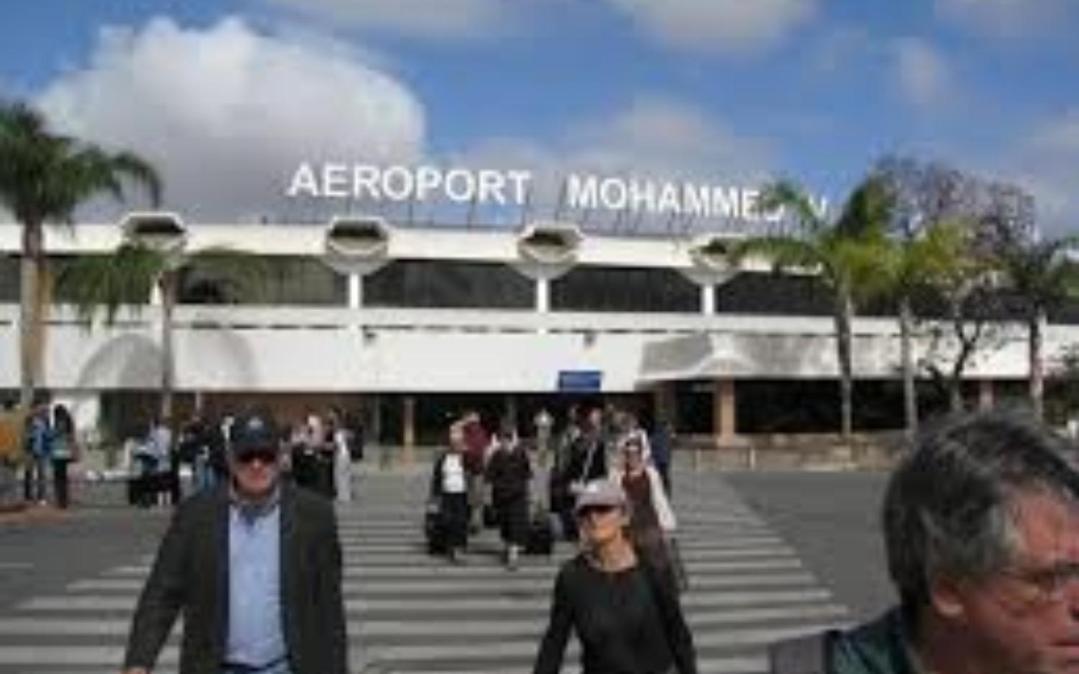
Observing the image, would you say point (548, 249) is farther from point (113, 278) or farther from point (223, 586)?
point (223, 586)

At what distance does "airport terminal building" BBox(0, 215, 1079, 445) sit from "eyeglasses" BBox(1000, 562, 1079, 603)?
62.2 m

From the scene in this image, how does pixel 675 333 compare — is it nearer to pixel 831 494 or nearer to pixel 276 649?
pixel 831 494

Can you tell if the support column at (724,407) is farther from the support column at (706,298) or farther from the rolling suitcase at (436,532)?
the rolling suitcase at (436,532)

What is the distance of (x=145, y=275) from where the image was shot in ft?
179

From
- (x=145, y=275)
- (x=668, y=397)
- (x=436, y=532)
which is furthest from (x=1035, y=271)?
(x=436, y=532)

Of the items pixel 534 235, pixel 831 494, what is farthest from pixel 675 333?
pixel 831 494

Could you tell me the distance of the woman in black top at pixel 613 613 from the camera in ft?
25.0

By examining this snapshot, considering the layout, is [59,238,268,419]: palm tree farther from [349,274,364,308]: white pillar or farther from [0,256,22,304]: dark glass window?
[349,274,364,308]: white pillar

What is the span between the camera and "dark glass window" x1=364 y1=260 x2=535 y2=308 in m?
73.1

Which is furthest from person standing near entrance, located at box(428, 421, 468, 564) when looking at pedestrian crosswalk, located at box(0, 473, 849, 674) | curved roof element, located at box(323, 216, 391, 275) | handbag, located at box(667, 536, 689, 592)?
curved roof element, located at box(323, 216, 391, 275)

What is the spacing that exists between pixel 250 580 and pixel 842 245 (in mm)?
54504

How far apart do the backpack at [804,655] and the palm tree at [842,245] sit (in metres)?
57.3

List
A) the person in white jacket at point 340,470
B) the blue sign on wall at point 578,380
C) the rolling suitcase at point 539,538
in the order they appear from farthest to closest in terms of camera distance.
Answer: the blue sign on wall at point 578,380
the person in white jacket at point 340,470
the rolling suitcase at point 539,538

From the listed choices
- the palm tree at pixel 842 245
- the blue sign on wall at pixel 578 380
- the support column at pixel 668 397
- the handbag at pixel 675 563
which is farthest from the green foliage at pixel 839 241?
the handbag at pixel 675 563
